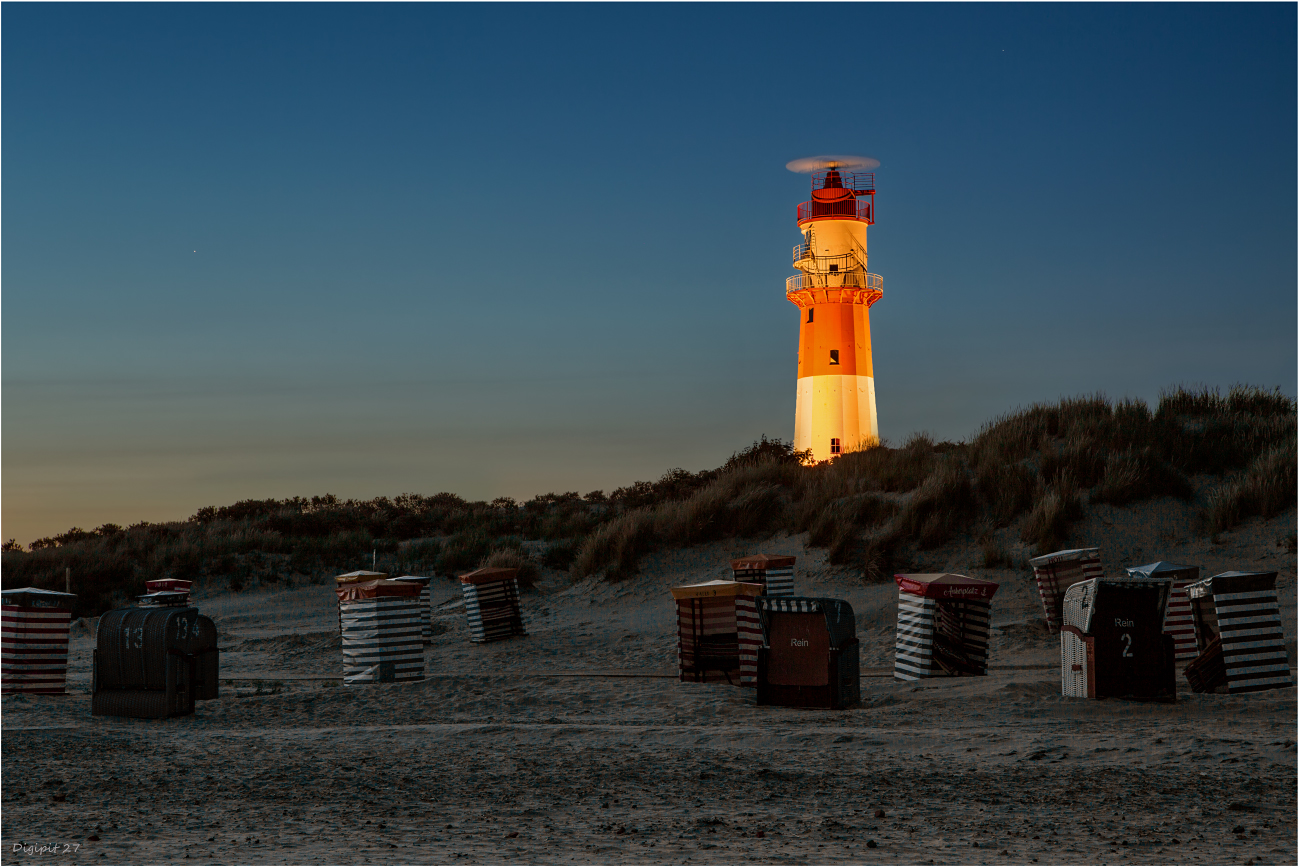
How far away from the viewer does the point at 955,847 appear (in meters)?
5.98

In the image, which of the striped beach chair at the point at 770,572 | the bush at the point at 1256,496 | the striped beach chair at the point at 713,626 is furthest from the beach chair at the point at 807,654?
the bush at the point at 1256,496

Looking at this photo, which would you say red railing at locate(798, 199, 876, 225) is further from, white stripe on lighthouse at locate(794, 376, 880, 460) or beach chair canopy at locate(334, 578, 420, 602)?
beach chair canopy at locate(334, 578, 420, 602)

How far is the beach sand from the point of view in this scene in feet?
20.0

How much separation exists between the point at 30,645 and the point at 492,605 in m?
7.29

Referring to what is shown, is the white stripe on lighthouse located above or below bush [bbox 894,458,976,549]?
above

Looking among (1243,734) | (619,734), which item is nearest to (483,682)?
(619,734)

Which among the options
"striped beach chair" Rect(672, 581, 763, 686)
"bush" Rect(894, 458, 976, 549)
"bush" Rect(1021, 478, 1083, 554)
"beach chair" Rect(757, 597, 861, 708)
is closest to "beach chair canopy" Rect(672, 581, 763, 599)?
"striped beach chair" Rect(672, 581, 763, 686)

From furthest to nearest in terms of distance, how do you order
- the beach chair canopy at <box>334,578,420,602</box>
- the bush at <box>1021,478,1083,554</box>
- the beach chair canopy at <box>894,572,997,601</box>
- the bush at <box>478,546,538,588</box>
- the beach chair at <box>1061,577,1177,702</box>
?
1. the bush at <box>478,546,538,588</box>
2. the bush at <box>1021,478,1083,554</box>
3. the beach chair canopy at <box>334,578,420,602</box>
4. the beach chair canopy at <box>894,572,997,601</box>
5. the beach chair at <box>1061,577,1177,702</box>

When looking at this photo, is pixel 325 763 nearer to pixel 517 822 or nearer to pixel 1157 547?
pixel 517 822

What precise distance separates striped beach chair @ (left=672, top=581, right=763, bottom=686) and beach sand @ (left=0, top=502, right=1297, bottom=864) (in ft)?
2.26

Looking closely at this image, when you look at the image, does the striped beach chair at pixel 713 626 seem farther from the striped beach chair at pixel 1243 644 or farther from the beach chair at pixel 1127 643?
→ the striped beach chair at pixel 1243 644

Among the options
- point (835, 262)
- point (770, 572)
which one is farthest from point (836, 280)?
point (770, 572)

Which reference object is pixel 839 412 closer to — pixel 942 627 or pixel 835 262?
pixel 835 262

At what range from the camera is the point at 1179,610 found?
1418 cm
